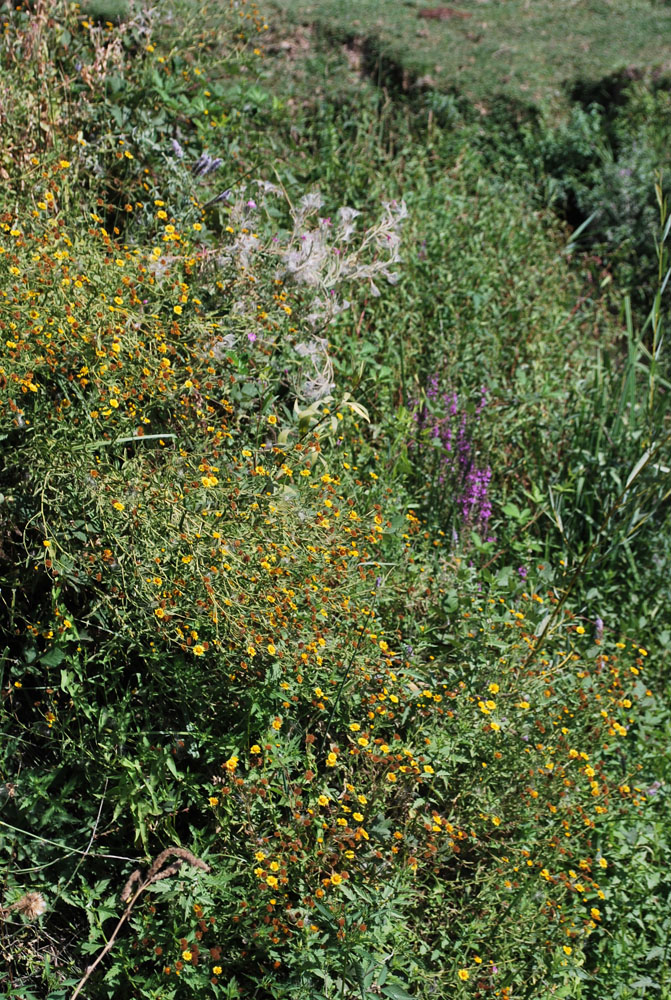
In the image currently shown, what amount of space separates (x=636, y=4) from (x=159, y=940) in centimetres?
750

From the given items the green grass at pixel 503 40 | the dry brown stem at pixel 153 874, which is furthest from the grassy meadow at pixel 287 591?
the green grass at pixel 503 40

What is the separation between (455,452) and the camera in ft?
12.3

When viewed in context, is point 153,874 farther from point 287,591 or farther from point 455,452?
point 455,452

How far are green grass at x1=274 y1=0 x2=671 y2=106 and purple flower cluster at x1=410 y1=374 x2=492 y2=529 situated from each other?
2.73 metres

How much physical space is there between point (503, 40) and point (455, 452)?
398 cm

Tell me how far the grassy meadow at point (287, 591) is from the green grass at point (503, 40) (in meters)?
1.56

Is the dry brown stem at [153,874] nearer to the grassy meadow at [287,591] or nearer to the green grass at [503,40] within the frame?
the grassy meadow at [287,591]

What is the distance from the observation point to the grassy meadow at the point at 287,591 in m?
2.45

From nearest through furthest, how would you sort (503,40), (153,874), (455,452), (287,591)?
(153,874), (287,591), (455,452), (503,40)

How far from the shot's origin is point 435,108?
5.52 metres

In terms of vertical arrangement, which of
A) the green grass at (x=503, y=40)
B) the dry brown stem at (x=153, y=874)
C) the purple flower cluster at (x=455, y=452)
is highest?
the green grass at (x=503, y=40)

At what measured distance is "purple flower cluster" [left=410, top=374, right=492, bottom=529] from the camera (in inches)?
145

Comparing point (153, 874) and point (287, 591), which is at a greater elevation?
point (287, 591)

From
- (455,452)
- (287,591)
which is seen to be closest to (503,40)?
(455,452)
